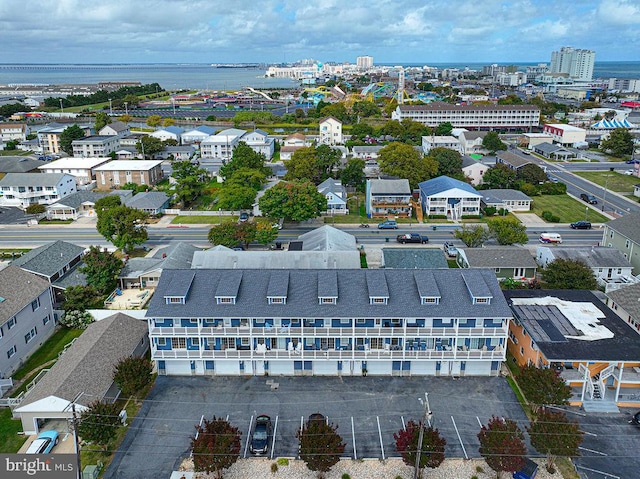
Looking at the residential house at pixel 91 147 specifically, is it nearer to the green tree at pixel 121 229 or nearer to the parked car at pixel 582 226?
the green tree at pixel 121 229

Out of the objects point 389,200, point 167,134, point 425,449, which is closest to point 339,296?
point 425,449

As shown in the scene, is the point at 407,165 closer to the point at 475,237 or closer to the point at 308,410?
the point at 475,237

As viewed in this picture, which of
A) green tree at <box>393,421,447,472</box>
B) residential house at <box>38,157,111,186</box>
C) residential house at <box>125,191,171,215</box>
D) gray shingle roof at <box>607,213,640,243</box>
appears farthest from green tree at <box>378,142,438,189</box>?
green tree at <box>393,421,447,472</box>

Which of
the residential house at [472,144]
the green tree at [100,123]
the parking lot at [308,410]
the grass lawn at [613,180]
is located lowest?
the parking lot at [308,410]

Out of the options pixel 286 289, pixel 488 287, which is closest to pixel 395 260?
pixel 488 287

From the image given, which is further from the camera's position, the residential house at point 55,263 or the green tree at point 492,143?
the green tree at point 492,143

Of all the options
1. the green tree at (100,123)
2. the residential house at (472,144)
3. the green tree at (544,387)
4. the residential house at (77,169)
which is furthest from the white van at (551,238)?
the green tree at (100,123)
